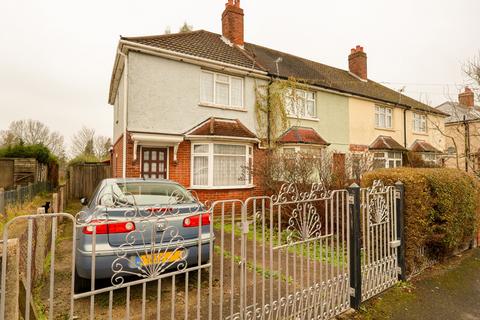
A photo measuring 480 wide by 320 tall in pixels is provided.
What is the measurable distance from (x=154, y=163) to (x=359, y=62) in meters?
17.0

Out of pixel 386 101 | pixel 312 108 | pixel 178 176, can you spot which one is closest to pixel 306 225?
pixel 178 176

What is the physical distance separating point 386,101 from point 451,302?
1648 cm

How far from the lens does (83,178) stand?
15.2 metres

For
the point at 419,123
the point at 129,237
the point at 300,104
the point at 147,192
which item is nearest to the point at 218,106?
the point at 300,104

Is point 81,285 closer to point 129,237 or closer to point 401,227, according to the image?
point 129,237

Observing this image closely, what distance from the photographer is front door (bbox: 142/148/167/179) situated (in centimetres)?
1002

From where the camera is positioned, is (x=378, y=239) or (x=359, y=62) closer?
(x=378, y=239)

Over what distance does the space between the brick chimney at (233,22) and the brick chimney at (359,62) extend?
10.5 m

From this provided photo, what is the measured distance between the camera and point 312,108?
14445 mm

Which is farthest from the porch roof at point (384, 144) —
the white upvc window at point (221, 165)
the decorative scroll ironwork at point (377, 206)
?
the decorative scroll ironwork at point (377, 206)

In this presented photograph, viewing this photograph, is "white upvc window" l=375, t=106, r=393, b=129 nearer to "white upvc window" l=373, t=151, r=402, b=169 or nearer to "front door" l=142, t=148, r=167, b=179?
"white upvc window" l=373, t=151, r=402, b=169

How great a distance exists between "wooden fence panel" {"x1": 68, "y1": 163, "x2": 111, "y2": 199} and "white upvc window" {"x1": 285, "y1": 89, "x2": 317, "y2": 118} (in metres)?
10.3

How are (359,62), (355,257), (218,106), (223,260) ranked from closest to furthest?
(223,260) → (355,257) → (218,106) → (359,62)

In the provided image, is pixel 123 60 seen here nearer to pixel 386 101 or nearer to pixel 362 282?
pixel 362 282
